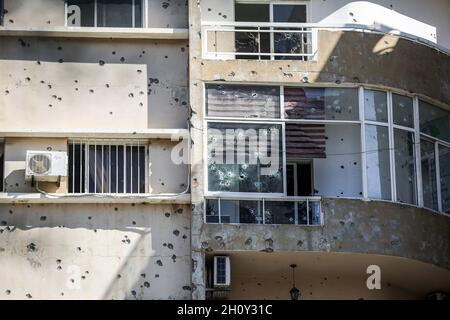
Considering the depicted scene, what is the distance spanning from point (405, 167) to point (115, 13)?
19.4ft

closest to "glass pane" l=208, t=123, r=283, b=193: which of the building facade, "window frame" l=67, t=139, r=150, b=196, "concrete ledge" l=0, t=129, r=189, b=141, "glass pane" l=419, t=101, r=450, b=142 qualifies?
the building facade

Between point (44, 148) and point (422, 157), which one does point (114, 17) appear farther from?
point (422, 157)

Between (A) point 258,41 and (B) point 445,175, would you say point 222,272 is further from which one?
(B) point 445,175

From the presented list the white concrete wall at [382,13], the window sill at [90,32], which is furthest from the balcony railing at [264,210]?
the white concrete wall at [382,13]

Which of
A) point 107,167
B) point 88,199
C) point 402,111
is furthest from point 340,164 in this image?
point 88,199

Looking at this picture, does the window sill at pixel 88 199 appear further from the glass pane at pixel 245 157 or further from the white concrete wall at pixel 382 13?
the white concrete wall at pixel 382 13

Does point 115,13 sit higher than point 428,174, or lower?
higher

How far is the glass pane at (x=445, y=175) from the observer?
93.5 feet

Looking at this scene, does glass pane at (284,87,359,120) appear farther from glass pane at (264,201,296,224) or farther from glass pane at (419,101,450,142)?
glass pane at (264,201,296,224)

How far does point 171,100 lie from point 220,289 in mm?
3534

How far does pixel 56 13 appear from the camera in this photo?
28.5 m

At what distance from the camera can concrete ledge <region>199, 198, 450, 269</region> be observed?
26938 millimetres

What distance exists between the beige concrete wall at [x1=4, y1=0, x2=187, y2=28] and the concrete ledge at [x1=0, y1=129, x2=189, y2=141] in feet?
6.88

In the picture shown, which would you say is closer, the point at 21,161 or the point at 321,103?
the point at 21,161
